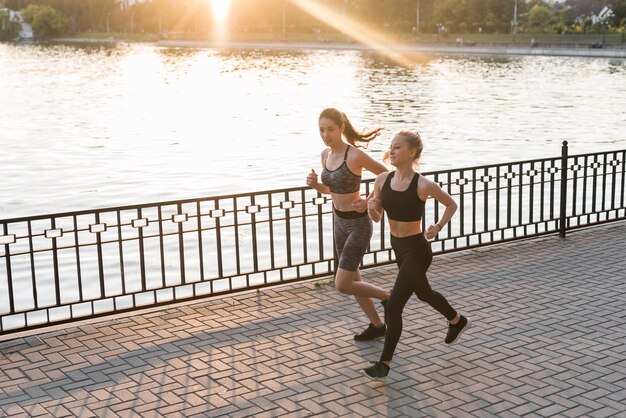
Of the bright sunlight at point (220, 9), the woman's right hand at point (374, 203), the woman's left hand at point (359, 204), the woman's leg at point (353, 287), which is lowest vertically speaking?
the woman's leg at point (353, 287)

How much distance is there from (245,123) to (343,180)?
3218 centimetres

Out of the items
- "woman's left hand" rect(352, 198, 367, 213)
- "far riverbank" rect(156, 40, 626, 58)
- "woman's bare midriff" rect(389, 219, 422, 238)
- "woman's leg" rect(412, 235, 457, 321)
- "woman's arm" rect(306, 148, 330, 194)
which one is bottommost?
"woman's leg" rect(412, 235, 457, 321)

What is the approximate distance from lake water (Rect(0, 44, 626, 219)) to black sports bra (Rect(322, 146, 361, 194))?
13370 millimetres

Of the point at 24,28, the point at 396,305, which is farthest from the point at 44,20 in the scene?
the point at 396,305

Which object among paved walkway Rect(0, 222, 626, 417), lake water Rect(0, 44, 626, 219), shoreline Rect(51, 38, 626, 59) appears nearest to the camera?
paved walkway Rect(0, 222, 626, 417)

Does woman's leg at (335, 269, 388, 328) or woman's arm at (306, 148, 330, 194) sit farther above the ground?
woman's arm at (306, 148, 330, 194)

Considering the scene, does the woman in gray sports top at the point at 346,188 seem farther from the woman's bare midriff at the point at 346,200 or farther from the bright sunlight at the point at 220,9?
the bright sunlight at the point at 220,9

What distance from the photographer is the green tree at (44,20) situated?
7160 inches

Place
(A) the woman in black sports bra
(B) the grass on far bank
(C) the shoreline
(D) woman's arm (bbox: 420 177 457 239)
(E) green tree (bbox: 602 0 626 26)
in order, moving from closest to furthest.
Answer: (D) woman's arm (bbox: 420 177 457 239) < (A) the woman in black sports bra < (C) the shoreline < (B) the grass on far bank < (E) green tree (bbox: 602 0 626 26)

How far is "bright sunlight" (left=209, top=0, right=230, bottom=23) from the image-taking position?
174250mm

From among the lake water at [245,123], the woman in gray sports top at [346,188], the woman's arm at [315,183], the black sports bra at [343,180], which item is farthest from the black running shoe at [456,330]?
the lake water at [245,123]

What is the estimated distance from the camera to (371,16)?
150000 millimetres

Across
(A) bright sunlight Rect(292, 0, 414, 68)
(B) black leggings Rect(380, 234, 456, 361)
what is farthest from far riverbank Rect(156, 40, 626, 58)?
(B) black leggings Rect(380, 234, 456, 361)

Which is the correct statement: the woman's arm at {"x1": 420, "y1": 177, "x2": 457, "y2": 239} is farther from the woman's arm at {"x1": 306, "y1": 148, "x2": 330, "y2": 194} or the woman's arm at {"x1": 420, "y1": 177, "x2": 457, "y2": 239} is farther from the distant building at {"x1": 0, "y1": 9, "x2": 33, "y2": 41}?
the distant building at {"x1": 0, "y1": 9, "x2": 33, "y2": 41}
